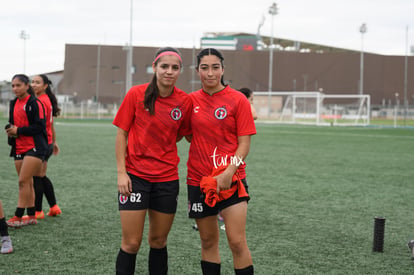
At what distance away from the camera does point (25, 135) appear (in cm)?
619

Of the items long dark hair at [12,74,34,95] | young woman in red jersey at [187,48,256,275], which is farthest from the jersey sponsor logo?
long dark hair at [12,74,34,95]

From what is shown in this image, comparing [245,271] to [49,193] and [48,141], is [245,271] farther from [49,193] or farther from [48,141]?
[49,193]

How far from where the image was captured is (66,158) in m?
14.2

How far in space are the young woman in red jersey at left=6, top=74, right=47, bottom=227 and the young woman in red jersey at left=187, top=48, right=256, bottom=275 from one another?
311 centimetres

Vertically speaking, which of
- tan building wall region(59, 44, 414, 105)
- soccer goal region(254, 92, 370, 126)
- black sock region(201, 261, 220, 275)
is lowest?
black sock region(201, 261, 220, 275)

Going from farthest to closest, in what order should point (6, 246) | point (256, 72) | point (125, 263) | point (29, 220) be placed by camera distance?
point (256, 72) < point (29, 220) < point (6, 246) < point (125, 263)

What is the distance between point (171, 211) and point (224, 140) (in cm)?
69

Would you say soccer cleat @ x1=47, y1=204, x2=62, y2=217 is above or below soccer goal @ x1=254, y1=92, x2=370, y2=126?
below

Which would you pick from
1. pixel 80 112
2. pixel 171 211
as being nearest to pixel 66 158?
pixel 171 211

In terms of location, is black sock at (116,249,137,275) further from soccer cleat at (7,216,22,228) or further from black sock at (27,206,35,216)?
black sock at (27,206,35,216)

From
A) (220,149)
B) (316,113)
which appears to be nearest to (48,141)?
(220,149)

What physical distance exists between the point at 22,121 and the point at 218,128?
3.52m

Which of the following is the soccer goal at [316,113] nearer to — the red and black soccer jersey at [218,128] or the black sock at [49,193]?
the black sock at [49,193]

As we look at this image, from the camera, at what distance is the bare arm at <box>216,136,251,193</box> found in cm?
361
